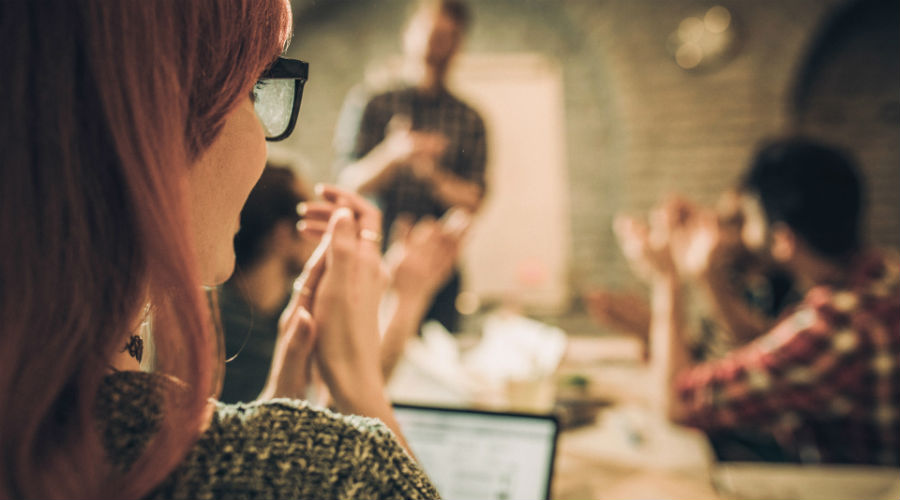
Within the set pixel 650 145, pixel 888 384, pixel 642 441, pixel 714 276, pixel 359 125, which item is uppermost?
pixel 650 145

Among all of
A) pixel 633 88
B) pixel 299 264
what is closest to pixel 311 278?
pixel 299 264

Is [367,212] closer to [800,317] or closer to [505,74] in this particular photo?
[800,317]

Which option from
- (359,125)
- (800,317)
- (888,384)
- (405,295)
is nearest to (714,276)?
(800,317)

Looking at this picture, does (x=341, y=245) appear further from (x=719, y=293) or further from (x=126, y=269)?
(x=719, y=293)

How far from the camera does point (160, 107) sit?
333 millimetres

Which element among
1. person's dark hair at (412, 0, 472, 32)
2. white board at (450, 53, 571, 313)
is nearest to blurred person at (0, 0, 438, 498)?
person's dark hair at (412, 0, 472, 32)

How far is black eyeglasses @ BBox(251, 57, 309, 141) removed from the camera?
44 cm

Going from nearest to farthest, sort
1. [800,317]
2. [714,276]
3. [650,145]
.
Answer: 1. [800,317]
2. [714,276]
3. [650,145]

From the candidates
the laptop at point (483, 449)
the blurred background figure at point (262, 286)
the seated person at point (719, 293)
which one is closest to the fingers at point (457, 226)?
the blurred background figure at point (262, 286)

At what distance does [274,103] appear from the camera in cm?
46

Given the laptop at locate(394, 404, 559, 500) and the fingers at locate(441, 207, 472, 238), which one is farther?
the fingers at locate(441, 207, 472, 238)

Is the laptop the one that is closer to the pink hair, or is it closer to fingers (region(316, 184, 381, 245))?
fingers (region(316, 184, 381, 245))

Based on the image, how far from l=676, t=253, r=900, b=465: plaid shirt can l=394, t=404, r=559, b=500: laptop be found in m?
0.58

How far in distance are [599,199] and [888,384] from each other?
2.76 meters
